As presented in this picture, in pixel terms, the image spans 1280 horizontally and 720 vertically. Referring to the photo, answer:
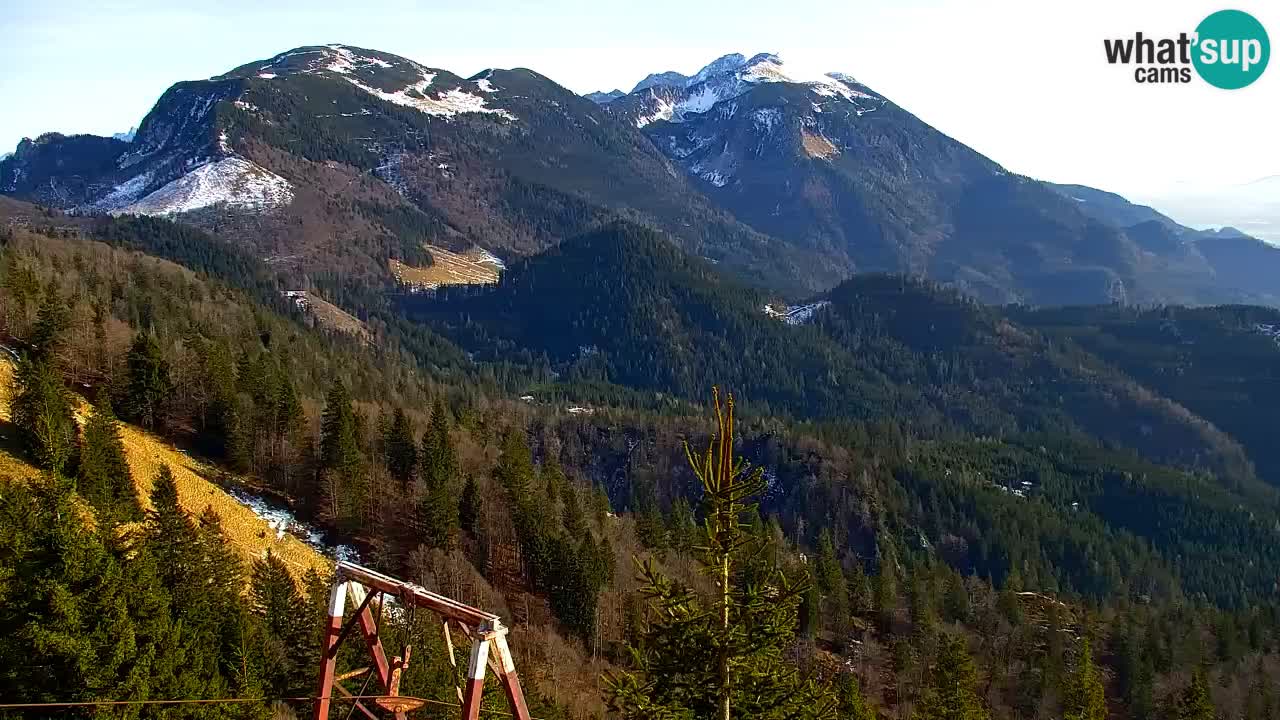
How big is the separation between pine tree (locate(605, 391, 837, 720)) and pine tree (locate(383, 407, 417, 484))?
79.8 metres

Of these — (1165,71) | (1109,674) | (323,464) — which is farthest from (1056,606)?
(323,464)

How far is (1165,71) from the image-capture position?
463 ft

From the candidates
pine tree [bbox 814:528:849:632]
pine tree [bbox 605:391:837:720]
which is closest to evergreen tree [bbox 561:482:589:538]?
pine tree [bbox 814:528:849:632]

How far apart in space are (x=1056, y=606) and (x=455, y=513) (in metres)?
115

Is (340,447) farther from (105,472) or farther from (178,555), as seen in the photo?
(178,555)

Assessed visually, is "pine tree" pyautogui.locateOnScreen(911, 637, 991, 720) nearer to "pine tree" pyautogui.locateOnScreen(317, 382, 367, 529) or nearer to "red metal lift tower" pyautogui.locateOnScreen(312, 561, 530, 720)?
"pine tree" pyautogui.locateOnScreen(317, 382, 367, 529)

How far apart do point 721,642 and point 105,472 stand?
54.8m

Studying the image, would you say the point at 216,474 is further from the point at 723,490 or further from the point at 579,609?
the point at 723,490

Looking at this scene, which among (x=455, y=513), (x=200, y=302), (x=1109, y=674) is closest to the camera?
(x=455, y=513)

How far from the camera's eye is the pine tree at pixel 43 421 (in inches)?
2291

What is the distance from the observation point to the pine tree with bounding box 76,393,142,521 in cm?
5665

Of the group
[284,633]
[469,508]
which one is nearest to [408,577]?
[469,508]

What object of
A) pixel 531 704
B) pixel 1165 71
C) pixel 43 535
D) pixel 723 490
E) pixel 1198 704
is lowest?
pixel 1198 704

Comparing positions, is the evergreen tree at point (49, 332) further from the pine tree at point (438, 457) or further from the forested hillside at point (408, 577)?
the pine tree at point (438, 457)
